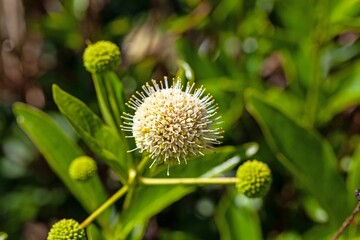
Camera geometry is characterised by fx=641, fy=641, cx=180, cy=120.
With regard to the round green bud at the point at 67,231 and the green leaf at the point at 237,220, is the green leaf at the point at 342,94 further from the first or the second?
the round green bud at the point at 67,231

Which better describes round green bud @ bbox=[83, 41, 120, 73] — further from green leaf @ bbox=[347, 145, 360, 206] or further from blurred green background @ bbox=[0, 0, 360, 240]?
green leaf @ bbox=[347, 145, 360, 206]

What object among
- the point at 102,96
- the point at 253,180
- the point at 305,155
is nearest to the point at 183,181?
the point at 253,180

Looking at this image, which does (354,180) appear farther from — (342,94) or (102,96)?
(102,96)

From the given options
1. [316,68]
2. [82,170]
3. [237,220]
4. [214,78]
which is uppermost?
[82,170]

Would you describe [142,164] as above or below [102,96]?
below

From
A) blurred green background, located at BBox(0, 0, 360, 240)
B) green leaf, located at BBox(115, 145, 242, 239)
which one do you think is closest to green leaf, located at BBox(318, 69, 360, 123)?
blurred green background, located at BBox(0, 0, 360, 240)

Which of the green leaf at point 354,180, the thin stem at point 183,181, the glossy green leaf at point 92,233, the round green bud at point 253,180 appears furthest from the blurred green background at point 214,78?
the glossy green leaf at point 92,233
